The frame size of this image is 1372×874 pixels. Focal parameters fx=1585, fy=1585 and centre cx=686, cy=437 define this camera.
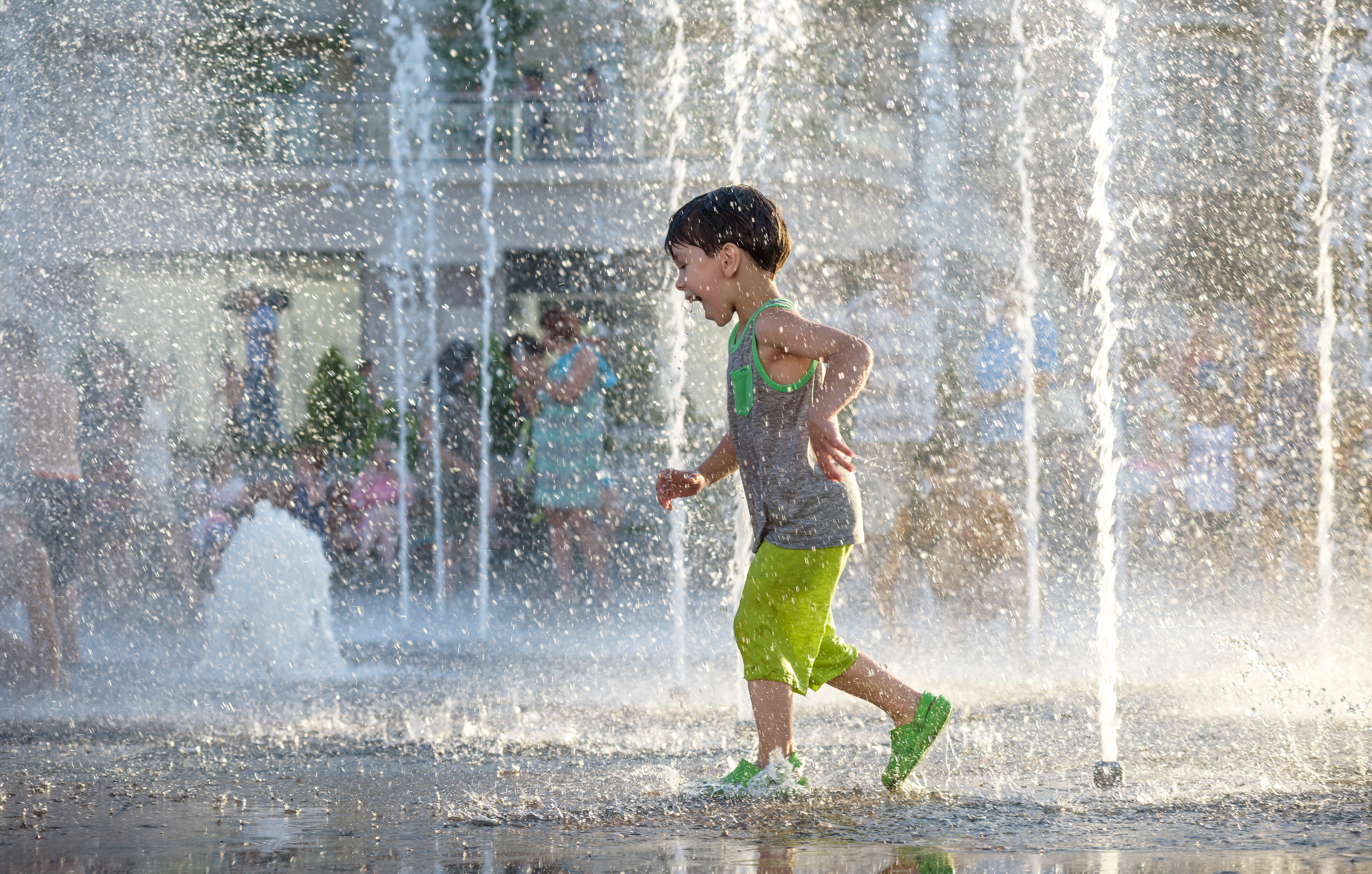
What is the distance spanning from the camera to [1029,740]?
4.19 metres

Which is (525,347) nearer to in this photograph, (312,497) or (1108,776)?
(312,497)

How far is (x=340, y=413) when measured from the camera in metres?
11.2

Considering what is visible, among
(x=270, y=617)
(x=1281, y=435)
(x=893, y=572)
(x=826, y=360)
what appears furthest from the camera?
(x=1281, y=435)

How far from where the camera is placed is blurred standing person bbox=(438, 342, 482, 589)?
989cm

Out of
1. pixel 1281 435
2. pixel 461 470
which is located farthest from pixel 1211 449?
pixel 461 470

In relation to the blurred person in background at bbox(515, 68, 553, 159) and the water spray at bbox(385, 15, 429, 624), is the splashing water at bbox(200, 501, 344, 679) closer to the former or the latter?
the water spray at bbox(385, 15, 429, 624)

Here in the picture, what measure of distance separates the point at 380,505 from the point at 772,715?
6.79 meters

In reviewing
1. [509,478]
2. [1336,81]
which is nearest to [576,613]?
[509,478]

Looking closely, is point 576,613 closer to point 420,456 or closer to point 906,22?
point 420,456

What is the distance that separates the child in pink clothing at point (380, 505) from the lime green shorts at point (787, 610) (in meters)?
6.66

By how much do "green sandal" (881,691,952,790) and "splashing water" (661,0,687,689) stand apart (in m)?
2.26

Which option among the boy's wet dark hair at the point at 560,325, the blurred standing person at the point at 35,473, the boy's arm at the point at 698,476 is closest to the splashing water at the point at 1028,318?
the boy's wet dark hair at the point at 560,325

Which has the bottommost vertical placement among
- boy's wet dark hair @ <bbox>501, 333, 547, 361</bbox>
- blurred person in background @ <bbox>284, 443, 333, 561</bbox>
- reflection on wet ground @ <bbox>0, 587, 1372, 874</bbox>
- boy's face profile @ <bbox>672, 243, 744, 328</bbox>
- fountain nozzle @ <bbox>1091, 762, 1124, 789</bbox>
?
reflection on wet ground @ <bbox>0, 587, 1372, 874</bbox>

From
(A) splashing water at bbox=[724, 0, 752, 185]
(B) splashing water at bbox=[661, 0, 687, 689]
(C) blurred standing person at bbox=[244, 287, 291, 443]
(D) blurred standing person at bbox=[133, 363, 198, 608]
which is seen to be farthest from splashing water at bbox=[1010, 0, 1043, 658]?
(C) blurred standing person at bbox=[244, 287, 291, 443]
